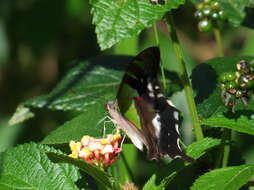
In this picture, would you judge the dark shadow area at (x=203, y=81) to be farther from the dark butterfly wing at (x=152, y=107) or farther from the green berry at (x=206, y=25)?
the dark butterfly wing at (x=152, y=107)

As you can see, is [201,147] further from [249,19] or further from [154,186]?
[249,19]

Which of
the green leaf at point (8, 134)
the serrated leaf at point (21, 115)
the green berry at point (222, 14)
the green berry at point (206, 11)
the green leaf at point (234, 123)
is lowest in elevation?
the green leaf at point (8, 134)

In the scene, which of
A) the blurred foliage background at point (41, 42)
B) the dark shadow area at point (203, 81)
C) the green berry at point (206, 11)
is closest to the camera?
the dark shadow area at point (203, 81)

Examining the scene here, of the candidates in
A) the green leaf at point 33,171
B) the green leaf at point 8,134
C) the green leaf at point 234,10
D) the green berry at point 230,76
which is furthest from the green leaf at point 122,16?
the green leaf at point 8,134

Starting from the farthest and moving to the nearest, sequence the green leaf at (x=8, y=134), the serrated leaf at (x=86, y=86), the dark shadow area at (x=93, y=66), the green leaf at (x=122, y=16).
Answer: the green leaf at (x=8, y=134) < the dark shadow area at (x=93, y=66) < the serrated leaf at (x=86, y=86) < the green leaf at (x=122, y=16)

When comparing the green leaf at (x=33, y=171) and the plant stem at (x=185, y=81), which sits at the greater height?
the plant stem at (x=185, y=81)

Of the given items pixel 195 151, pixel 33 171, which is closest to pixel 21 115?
pixel 33 171

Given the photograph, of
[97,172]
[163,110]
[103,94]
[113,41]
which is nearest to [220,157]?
[163,110]
